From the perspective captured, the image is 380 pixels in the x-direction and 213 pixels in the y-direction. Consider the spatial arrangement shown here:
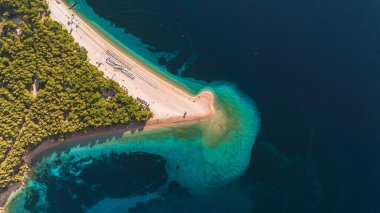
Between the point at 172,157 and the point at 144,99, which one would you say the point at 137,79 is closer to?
the point at 144,99

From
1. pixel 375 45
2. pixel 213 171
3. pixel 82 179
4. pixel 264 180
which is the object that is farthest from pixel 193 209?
pixel 375 45

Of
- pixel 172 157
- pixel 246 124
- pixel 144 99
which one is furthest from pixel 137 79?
pixel 246 124

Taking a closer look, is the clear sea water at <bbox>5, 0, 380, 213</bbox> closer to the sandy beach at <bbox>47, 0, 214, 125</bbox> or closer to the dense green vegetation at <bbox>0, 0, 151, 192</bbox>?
the sandy beach at <bbox>47, 0, 214, 125</bbox>

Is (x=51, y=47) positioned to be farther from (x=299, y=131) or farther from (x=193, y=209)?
(x=299, y=131)

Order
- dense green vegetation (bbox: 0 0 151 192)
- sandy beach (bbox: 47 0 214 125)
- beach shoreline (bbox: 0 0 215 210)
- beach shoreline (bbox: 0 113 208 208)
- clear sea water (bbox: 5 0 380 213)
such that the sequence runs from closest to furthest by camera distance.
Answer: dense green vegetation (bbox: 0 0 151 192), clear sea water (bbox: 5 0 380 213), beach shoreline (bbox: 0 113 208 208), beach shoreline (bbox: 0 0 215 210), sandy beach (bbox: 47 0 214 125)

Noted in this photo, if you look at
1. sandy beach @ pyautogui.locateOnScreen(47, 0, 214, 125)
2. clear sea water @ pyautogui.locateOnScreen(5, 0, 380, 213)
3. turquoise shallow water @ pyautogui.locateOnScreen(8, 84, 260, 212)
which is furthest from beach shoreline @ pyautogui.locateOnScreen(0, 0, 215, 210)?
clear sea water @ pyautogui.locateOnScreen(5, 0, 380, 213)
